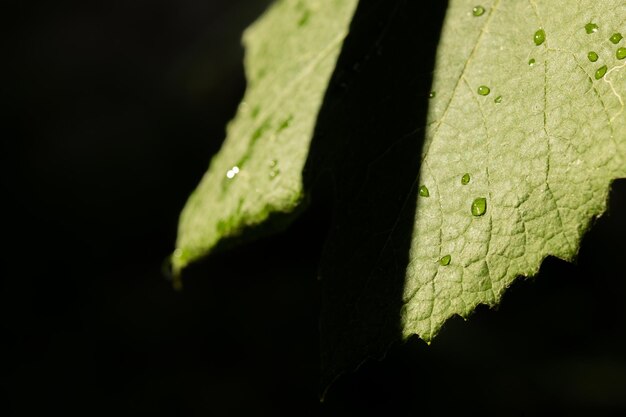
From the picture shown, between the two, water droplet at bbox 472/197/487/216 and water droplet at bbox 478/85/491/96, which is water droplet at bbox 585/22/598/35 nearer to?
water droplet at bbox 478/85/491/96

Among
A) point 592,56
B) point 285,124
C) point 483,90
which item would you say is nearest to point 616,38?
point 592,56

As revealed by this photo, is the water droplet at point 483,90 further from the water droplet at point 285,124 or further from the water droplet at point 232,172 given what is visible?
the water droplet at point 232,172

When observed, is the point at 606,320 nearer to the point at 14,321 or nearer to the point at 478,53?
the point at 478,53

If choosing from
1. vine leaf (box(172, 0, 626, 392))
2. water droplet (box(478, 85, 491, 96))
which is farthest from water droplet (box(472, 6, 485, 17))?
water droplet (box(478, 85, 491, 96))

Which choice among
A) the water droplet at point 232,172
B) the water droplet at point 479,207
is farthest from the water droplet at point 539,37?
the water droplet at point 232,172

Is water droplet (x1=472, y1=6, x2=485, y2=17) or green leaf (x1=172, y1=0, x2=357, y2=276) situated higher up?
water droplet (x1=472, y1=6, x2=485, y2=17)

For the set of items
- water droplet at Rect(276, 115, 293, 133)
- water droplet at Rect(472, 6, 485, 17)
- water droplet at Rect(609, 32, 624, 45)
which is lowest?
water droplet at Rect(276, 115, 293, 133)

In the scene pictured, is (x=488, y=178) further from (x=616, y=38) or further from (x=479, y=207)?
(x=616, y=38)
